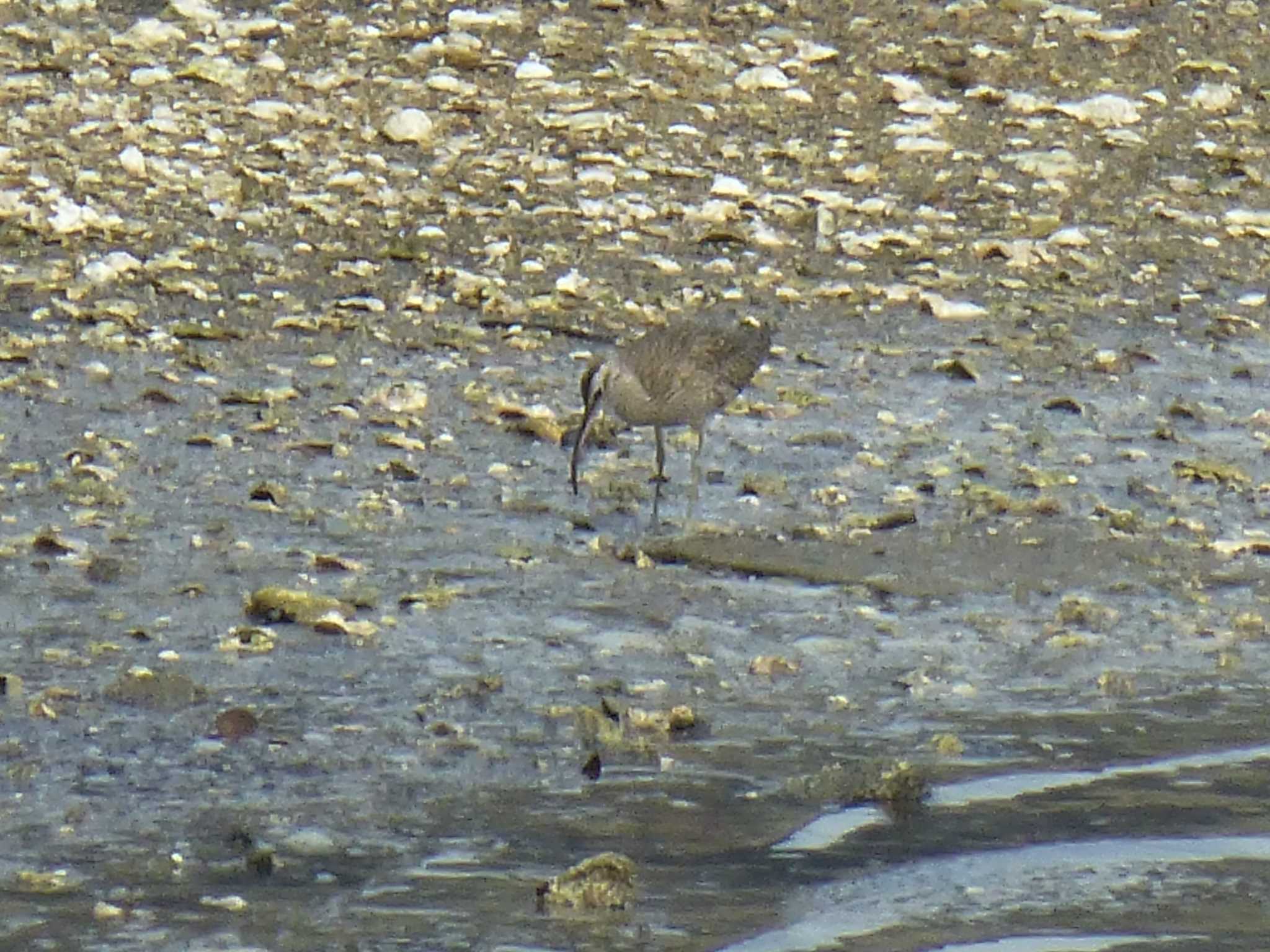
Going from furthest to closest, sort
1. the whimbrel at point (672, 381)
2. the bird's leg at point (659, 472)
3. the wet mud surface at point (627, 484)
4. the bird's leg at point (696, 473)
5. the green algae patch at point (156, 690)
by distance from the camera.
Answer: the whimbrel at point (672, 381) < the bird's leg at point (659, 472) < the bird's leg at point (696, 473) < the green algae patch at point (156, 690) < the wet mud surface at point (627, 484)

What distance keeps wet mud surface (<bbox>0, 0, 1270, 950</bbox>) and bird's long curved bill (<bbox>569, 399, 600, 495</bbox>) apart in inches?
2.4

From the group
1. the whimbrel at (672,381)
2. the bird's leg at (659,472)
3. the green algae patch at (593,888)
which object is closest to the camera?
the green algae patch at (593,888)

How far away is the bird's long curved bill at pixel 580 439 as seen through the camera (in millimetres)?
7531

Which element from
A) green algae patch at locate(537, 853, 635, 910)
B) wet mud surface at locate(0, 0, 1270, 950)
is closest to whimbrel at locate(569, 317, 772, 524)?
wet mud surface at locate(0, 0, 1270, 950)

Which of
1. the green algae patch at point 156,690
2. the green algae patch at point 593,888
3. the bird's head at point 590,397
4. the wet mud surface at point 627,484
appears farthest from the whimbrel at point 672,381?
the green algae patch at point 593,888

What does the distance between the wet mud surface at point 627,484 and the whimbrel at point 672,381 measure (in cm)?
13

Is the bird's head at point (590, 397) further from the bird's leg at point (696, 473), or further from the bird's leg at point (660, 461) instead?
the bird's leg at point (696, 473)

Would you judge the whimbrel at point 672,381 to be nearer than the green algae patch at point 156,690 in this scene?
No

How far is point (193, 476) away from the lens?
7430mm

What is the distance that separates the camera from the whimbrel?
Result: 25.4ft

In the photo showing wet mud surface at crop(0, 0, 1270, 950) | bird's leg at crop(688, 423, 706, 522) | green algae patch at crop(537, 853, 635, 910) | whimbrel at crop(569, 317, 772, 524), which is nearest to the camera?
green algae patch at crop(537, 853, 635, 910)

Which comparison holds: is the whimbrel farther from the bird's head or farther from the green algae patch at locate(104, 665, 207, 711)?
the green algae patch at locate(104, 665, 207, 711)

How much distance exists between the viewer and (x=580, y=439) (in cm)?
757

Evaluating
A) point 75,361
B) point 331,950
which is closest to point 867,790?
point 331,950
